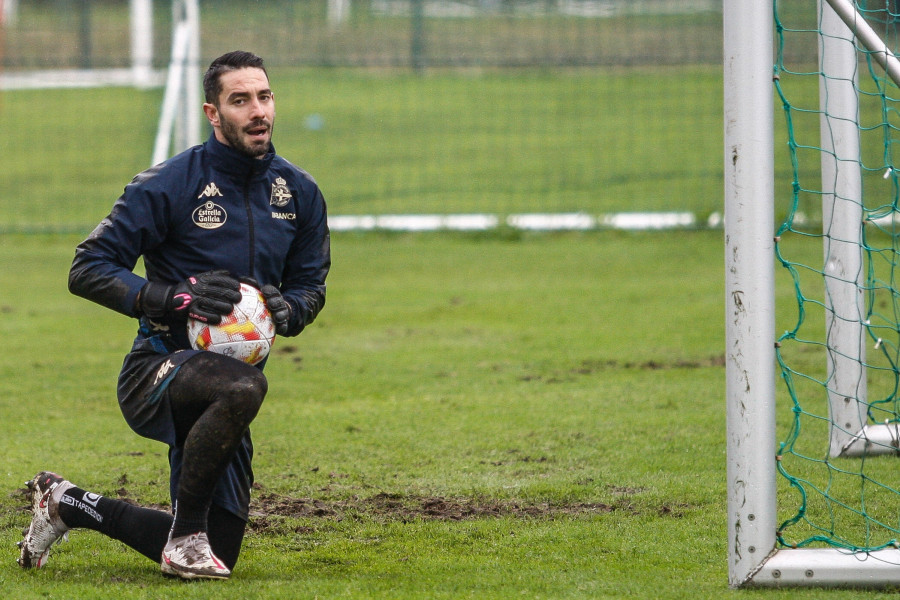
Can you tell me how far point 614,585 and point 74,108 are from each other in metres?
19.2

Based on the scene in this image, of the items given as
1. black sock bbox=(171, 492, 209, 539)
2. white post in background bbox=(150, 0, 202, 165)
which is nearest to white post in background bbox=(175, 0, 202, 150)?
white post in background bbox=(150, 0, 202, 165)

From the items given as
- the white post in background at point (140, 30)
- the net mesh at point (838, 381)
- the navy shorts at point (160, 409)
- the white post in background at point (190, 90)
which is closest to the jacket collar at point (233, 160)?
the navy shorts at point (160, 409)

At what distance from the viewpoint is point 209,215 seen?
14.1ft

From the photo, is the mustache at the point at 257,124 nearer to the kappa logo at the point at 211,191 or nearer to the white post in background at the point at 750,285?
the kappa logo at the point at 211,191

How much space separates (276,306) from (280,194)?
0.46 meters

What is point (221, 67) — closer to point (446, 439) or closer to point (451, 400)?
point (446, 439)

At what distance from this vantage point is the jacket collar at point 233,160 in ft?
14.1

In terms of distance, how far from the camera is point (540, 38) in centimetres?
2223

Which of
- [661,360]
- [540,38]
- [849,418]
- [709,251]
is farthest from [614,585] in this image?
[540,38]

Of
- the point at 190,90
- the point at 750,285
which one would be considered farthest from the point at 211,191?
the point at 190,90

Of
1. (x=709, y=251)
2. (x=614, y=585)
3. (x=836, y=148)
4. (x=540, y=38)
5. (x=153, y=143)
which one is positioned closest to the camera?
(x=614, y=585)

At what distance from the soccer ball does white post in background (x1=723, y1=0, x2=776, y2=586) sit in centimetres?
158

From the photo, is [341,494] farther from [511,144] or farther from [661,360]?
[511,144]

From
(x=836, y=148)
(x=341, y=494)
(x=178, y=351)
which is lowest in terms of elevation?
(x=341, y=494)
